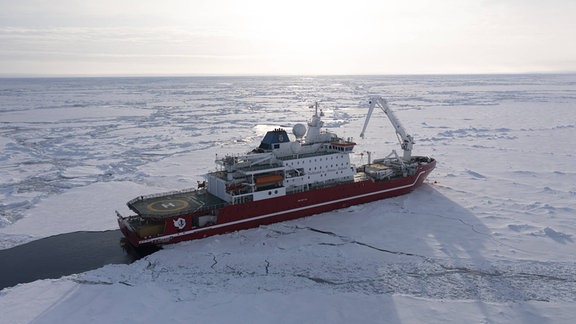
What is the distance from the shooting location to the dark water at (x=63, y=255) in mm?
13375

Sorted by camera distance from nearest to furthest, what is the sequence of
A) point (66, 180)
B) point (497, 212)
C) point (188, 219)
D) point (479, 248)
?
point (479, 248), point (188, 219), point (497, 212), point (66, 180)

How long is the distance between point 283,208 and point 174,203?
4646mm

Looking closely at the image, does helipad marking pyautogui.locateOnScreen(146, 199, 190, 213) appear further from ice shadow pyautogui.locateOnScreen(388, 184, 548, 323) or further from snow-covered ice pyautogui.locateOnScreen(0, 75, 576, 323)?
ice shadow pyautogui.locateOnScreen(388, 184, 548, 323)

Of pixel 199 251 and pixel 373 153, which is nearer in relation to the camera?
pixel 199 251

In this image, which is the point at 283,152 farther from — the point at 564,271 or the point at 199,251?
the point at 564,271

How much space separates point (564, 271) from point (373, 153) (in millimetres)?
16720

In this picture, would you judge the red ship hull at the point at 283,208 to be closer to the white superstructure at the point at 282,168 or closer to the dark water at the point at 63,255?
the white superstructure at the point at 282,168

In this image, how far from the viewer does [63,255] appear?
1459 cm

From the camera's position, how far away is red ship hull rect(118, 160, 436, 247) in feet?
51.1

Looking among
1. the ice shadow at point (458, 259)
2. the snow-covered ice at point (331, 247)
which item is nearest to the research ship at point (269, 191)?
the snow-covered ice at point (331, 247)

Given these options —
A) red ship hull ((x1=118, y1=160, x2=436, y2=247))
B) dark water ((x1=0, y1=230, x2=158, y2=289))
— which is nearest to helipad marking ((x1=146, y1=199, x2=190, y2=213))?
red ship hull ((x1=118, y1=160, x2=436, y2=247))

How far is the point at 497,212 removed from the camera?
18.0 metres

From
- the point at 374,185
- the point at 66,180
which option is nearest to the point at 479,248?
the point at 374,185

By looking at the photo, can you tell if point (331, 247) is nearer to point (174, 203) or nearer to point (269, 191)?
point (269, 191)
